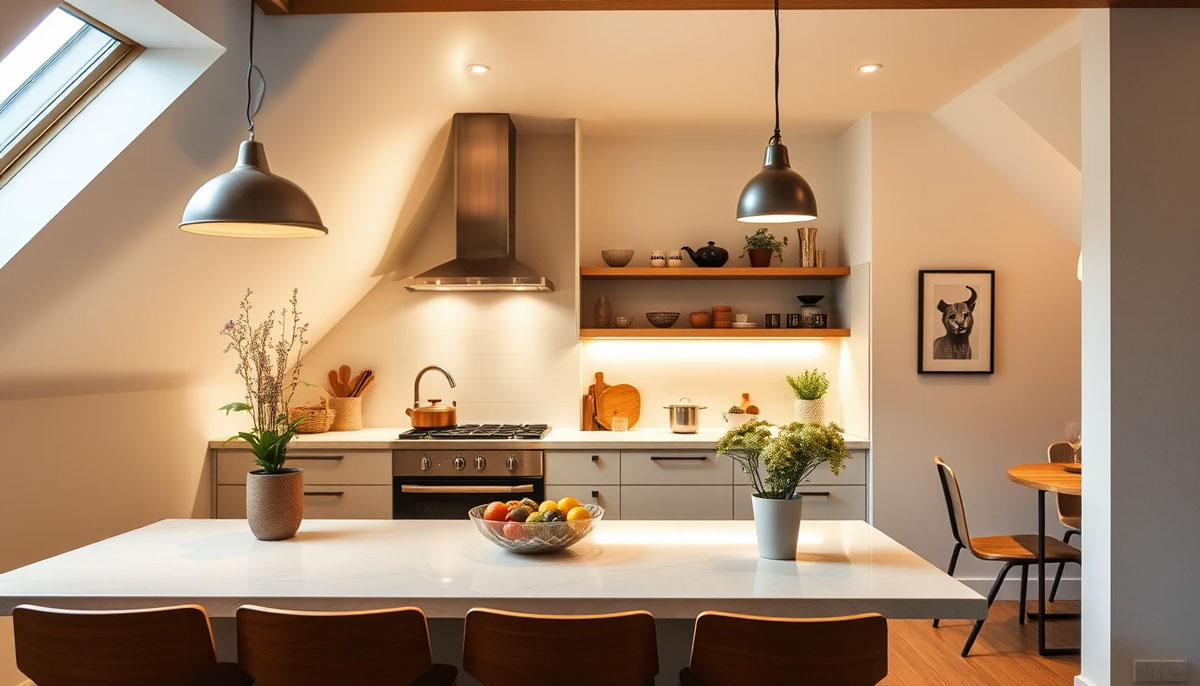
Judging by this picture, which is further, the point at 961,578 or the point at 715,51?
the point at 961,578

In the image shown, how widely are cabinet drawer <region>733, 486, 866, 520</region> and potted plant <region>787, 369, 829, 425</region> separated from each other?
51 cm

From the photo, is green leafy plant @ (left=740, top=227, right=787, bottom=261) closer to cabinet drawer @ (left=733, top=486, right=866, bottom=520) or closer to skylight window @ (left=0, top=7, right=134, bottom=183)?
cabinet drawer @ (left=733, top=486, right=866, bottom=520)

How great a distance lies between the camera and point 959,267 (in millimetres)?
4492

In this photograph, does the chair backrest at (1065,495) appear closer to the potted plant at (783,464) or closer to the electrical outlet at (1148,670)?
the electrical outlet at (1148,670)

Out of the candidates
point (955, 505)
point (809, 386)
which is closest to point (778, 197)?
point (955, 505)

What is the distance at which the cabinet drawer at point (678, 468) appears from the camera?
435 centimetres

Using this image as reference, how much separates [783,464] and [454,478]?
2.45m

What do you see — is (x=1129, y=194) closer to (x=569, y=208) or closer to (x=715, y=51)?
(x=715, y=51)

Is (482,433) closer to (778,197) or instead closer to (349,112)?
(349,112)

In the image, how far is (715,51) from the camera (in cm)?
353

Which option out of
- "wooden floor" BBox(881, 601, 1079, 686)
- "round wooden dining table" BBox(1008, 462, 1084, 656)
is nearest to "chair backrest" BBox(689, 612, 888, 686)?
"wooden floor" BBox(881, 601, 1079, 686)

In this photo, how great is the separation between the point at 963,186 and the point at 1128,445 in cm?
190

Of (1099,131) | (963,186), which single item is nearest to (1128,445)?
(1099,131)

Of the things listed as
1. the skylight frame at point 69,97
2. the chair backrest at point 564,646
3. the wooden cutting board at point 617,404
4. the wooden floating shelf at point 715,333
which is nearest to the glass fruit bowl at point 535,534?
the chair backrest at point 564,646
